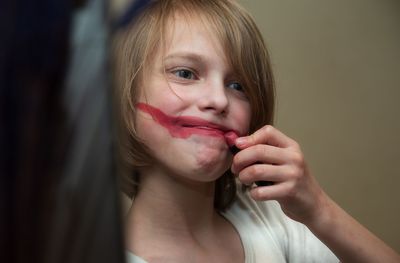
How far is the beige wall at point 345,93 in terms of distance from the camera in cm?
104

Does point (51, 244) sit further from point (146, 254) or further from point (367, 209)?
point (367, 209)

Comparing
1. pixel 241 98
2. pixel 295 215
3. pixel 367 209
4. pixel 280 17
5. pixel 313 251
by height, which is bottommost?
pixel 367 209

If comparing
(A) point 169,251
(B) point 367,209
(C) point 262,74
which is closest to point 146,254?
(A) point 169,251

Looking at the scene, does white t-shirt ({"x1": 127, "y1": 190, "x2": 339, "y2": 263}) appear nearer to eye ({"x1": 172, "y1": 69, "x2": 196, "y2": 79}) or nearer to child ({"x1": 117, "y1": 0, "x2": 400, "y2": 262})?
child ({"x1": 117, "y1": 0, "x2": 400, "y2": 262})

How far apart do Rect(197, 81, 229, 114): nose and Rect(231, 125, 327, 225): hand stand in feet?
0.18

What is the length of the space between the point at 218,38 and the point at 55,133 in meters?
0.44

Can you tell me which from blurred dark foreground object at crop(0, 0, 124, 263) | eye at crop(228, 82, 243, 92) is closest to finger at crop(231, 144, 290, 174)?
eye at crop(228, 82, 243, 92)

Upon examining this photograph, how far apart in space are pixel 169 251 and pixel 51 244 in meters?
0.46

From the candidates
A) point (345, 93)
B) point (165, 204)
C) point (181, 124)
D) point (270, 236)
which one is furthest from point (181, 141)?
point (345, 93)

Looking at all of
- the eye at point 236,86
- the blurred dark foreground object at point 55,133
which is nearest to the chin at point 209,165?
the eye at point 236,86

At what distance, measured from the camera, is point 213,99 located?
580 millimetres

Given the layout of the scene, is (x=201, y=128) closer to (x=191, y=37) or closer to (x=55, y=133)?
(x=191, y=37)

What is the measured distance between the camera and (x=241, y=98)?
2.11 ft

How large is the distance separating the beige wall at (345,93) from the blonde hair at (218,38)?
1.12ft
